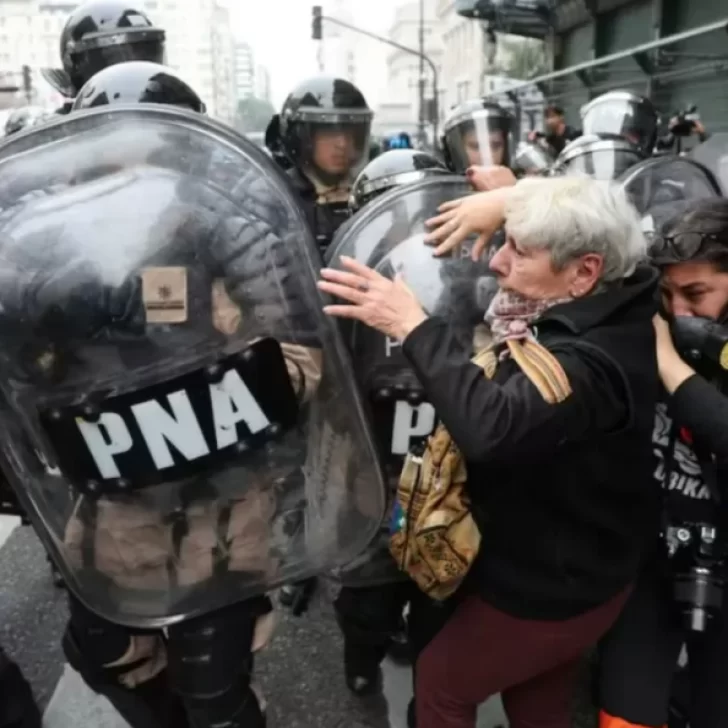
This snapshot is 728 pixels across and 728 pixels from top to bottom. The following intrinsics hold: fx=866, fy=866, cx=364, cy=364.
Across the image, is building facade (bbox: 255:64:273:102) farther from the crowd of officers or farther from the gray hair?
the gray hair

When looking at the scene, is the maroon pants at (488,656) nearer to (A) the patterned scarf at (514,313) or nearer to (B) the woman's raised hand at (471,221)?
(A) the patterned scarf at (514,313)

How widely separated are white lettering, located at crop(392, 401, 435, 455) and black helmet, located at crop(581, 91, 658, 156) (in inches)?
118

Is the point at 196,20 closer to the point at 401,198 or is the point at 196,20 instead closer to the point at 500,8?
the point at 500,8

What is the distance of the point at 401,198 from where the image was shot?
1.79m

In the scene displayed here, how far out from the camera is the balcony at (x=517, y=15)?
1880 centimetres

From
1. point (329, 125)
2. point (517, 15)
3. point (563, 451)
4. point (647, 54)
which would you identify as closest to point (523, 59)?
point (517, 15)

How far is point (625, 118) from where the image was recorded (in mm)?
4602

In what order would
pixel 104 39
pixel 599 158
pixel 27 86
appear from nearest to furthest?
1. pixel 104 39
2. pixel 599 158
3. pixel 27 86

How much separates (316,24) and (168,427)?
1040 inches

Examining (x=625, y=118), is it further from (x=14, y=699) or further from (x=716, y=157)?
(x=14, y=699)

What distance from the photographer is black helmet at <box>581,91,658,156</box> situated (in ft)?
14.6

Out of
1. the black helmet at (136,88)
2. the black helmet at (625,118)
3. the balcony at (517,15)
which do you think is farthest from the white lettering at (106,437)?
the balcony at (517,15)

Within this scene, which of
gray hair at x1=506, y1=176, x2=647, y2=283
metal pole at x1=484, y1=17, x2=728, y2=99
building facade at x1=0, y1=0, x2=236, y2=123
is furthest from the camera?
building facade at x1=0, y1=0, x2=236, y2=123

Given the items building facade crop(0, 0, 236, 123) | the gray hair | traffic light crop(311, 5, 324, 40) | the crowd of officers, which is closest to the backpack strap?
the gray hair
